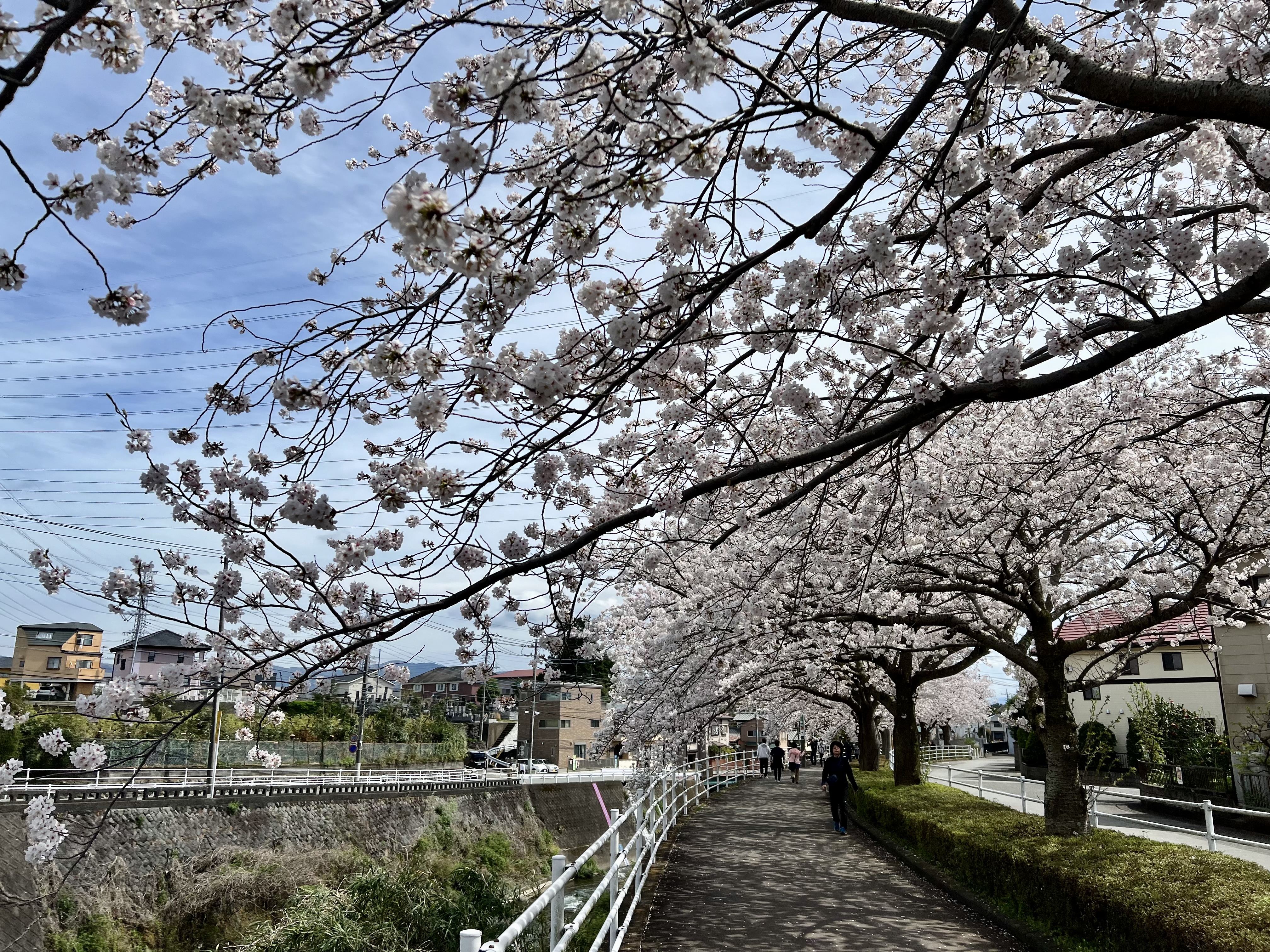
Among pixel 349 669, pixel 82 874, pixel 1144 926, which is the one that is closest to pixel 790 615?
pixel 1144 926

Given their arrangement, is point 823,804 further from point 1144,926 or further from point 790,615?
point 1144,926

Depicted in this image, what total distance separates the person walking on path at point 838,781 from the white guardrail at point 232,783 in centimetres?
1069

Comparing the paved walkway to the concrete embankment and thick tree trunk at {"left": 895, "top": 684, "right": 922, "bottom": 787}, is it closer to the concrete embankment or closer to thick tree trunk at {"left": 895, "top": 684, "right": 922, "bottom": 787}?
thick tree trunk at {"left": 895, "top": 684, "right": 922, "bottom": 787}

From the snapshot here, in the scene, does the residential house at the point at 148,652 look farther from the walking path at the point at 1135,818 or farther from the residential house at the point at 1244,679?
the residential house at the point at 1244,679

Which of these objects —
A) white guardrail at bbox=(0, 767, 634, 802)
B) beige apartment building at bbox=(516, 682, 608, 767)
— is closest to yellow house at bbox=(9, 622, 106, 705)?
beige apartment building at bbox=(516, 682, 608, 767)

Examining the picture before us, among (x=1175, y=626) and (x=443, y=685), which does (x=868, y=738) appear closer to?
(x=1175, y=626)

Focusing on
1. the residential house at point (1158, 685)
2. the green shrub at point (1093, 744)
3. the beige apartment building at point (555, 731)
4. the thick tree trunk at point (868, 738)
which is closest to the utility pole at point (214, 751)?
the green shrub at point (1093, 744)

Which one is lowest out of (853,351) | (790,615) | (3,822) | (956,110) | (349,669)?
(3,822)

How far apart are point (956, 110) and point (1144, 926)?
5412 mm

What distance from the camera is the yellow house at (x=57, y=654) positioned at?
55.8 metres

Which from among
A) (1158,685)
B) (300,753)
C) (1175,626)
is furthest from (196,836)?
(1158,685)

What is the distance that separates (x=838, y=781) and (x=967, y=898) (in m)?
7.01

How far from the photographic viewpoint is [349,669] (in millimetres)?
3889

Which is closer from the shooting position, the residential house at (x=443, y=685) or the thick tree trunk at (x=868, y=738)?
the thick tree trunk at (x=868, y=738)
